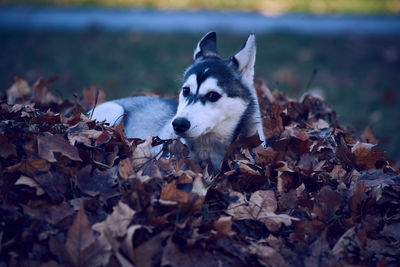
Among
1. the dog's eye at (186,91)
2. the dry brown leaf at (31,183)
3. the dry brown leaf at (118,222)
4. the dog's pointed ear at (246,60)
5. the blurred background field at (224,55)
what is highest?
the dog's pointed ear at (246,60)

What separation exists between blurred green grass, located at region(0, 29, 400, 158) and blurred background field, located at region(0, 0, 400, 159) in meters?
0.02

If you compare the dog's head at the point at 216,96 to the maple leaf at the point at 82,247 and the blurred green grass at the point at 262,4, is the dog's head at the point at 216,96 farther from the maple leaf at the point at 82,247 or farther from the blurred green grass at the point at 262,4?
the blurred green grass at the point at 262,4

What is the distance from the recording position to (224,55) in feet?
28.4

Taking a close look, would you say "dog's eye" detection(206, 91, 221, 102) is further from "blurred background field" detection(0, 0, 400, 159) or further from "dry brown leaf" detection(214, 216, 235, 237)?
"blurred background field" detection(0, 0, 400, 159)

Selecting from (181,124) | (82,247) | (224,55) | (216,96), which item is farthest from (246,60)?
(224,55)

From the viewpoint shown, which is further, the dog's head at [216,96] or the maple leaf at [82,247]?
the dog's head at [216,96]

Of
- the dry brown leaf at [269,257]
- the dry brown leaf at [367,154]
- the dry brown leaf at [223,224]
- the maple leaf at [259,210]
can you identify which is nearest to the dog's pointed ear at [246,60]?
the dry brown leaf at [367,154]

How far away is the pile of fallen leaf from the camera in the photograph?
2248 millimetres

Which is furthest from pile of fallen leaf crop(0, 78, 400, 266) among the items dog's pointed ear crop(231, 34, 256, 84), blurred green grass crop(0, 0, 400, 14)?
blurred green grass crop(0, 0, 400, 14)

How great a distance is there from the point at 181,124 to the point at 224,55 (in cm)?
578

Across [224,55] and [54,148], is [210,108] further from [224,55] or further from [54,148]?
[224,55]

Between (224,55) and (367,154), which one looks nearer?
(367,154)

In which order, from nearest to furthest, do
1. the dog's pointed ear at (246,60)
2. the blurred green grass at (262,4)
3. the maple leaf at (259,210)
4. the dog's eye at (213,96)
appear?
the maple leaf at (259,210) < the dog's eye at (213,96) < the dog's pointed ear at (246,60) < the blurred green grass at (262,4)

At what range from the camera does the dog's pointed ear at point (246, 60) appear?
12.4 ft
